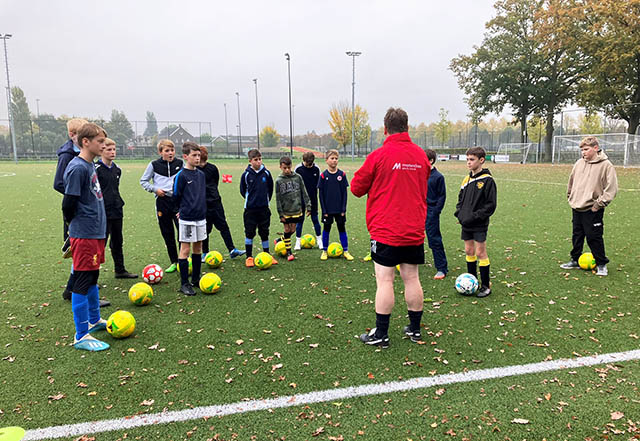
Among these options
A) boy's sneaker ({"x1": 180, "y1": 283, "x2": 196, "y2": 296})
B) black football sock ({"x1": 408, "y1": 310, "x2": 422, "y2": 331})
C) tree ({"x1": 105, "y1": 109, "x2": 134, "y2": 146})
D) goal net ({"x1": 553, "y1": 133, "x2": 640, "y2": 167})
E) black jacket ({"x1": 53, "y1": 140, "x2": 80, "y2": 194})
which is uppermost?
tree ({"x1": 105, "y1": 109, "x2": 134, "y2": 146})

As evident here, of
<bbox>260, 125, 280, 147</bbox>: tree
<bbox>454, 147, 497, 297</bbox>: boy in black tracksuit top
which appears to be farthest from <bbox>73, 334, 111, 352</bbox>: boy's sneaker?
<bbox>260, 125, 280, 147</bbox>: tree

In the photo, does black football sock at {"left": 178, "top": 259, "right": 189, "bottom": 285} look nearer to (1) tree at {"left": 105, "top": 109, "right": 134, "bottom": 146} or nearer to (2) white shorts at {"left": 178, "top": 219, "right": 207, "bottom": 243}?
(2) white shorts at {"left": 178, "top": 219, "right": 207, "bottom": 243}

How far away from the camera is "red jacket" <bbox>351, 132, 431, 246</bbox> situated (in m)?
3.82

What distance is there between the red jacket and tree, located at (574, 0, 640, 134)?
38228mm

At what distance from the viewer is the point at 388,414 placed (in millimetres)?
3094

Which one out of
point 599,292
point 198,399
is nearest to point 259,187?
point 198,399

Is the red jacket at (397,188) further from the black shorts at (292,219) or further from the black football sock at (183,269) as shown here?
the black shorts at (292,219)

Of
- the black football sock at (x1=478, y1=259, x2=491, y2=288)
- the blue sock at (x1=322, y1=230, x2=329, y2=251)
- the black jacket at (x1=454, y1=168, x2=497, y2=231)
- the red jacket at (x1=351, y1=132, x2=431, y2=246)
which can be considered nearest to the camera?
the red jacket at (x1=351, y1=132, x2=431, y2=246)

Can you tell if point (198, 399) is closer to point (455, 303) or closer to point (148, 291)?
point (148, 291)

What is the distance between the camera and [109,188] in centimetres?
616

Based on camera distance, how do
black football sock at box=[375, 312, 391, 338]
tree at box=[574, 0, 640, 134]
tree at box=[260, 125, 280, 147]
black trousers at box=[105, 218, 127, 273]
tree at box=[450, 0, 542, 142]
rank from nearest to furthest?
1. black football sock at box=[375, 312, 391, 338]
2. black trousers at box=[105, 218, 127, 273]
3. tree at box=[574, 0, 640, 134]
4. tree at box=[450, 0, 542, 142]
5. tree at box=[260, 125, 280, 147]

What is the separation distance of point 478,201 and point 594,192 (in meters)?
2.34

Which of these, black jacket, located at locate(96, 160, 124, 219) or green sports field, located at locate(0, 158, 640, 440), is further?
black jacket, located at locate(96, 160, 124, 219)

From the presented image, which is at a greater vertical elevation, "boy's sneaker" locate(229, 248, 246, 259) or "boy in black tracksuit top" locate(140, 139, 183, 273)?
"boy in black tracksuit top" locate(140, 139, 183, 273)
